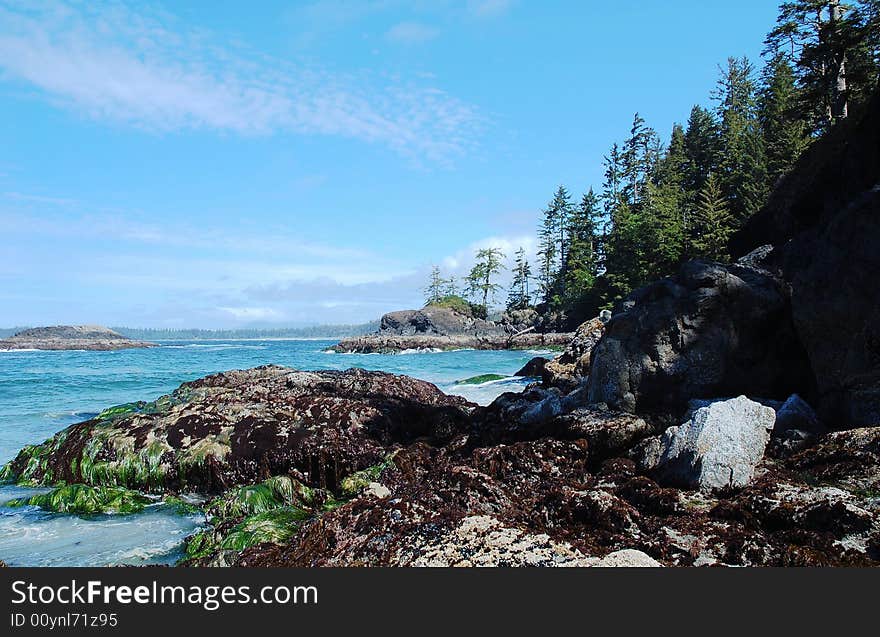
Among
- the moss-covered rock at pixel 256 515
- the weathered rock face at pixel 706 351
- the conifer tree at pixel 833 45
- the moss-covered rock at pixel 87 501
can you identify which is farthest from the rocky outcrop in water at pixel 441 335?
the moss-covered rock at pixel 87 501

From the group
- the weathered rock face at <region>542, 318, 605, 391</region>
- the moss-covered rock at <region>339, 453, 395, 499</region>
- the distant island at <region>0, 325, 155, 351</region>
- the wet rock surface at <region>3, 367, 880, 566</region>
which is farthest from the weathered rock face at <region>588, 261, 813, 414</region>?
the distant island at <region>0, 325, 155, 351</region>

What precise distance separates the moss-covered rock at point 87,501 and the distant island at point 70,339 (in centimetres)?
9256

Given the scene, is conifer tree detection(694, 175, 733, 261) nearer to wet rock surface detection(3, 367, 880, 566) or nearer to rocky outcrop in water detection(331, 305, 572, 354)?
rocky outcrop in water detection(331, 305, 572, 354)

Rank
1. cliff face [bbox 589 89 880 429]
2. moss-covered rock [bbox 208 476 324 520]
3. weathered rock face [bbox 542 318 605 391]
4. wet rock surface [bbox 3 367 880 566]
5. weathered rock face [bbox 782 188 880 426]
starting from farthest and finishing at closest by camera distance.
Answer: weathered rock face [bbox 542 318 605 391] < moss-covered rock [bbox 208 476 324 520] < cliff face [bbox 589 89 880 429] < weathered rock face [bbox 782 188 880 426] < wet rock surface [bbox 3 367 880 566]

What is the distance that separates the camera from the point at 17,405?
62.8ft

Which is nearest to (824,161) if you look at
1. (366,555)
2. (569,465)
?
(569,465)

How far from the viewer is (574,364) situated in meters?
18.5

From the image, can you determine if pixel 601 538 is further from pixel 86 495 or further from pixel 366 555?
pixel 86 495

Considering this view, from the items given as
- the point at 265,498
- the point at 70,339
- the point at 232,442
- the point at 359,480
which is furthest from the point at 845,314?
the point at 70,339

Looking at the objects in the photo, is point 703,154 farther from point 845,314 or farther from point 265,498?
point 265,498

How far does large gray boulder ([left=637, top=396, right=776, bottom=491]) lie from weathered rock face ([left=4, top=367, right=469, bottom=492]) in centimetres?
468

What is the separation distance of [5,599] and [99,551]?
3367 millimetres

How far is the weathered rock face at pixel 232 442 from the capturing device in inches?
339

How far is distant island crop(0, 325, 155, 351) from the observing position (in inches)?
3652
